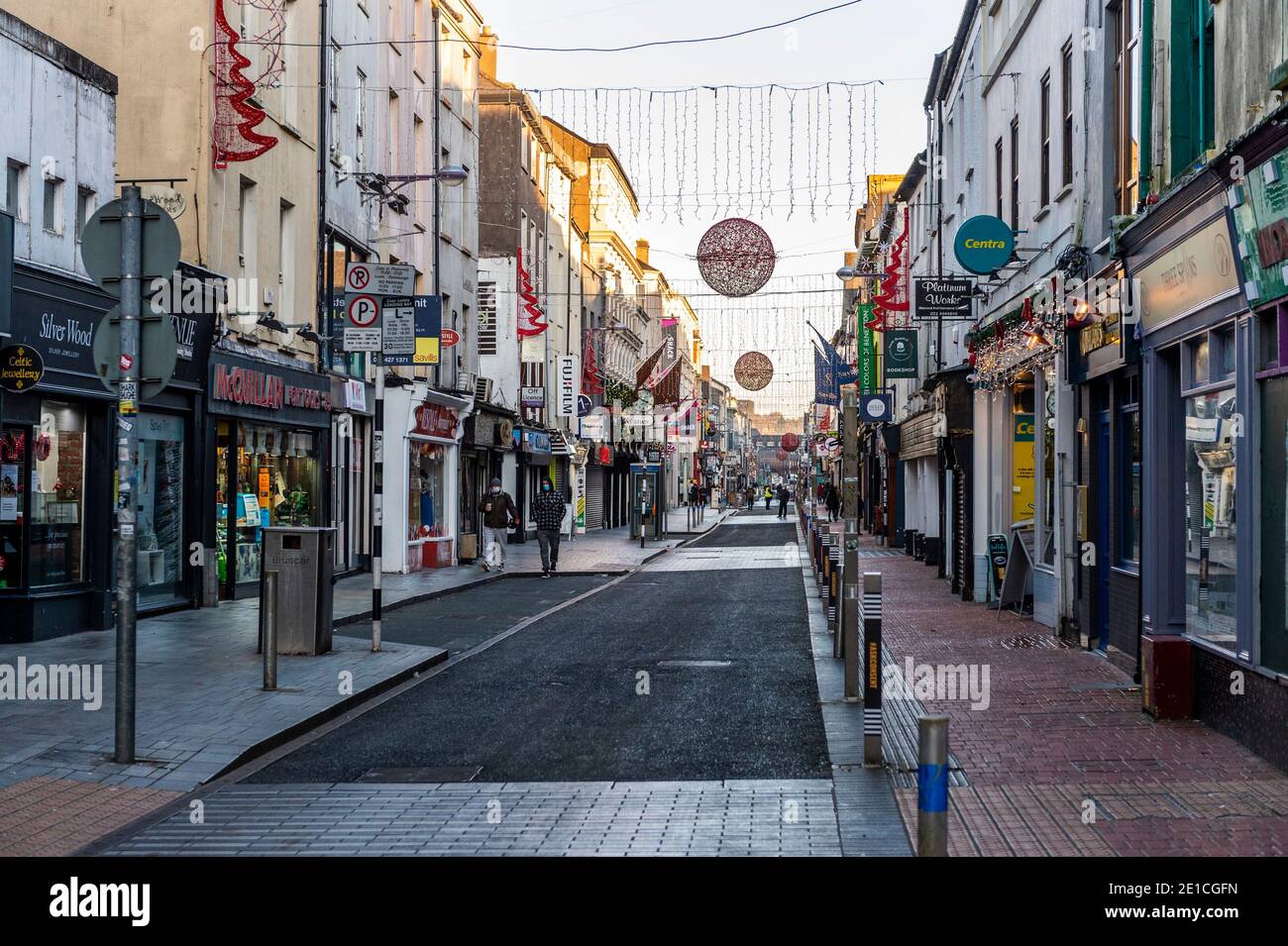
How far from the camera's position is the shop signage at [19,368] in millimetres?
14008

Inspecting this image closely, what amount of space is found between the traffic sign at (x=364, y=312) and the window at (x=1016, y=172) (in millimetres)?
9735

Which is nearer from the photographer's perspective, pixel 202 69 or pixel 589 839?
pixel 589 839

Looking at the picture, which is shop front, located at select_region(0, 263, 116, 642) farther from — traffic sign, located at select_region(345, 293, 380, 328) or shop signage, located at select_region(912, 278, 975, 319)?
shop signage, located at select_region(912, 278, 975, 319)

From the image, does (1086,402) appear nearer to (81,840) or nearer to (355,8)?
(81,840)

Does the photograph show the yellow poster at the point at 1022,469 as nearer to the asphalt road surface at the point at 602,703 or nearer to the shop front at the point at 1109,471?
the asphalt road surface at the point at 602,703

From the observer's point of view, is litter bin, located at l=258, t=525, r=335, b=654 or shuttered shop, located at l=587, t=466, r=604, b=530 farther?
shuttered shop, located at l=587, t=466, r=604, b=530

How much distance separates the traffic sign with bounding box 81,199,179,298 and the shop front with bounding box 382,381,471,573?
18.7 meters

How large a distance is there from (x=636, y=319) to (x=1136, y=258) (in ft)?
214

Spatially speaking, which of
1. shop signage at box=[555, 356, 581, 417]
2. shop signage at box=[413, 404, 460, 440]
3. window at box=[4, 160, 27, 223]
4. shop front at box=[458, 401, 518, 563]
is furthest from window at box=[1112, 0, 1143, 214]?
shop signage at box=[555, 356, 581, 417]

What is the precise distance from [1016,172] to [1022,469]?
14.5ft

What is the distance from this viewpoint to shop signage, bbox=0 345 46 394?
14008 millimetres

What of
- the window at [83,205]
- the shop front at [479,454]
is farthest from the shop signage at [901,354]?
the window at [83,205]
